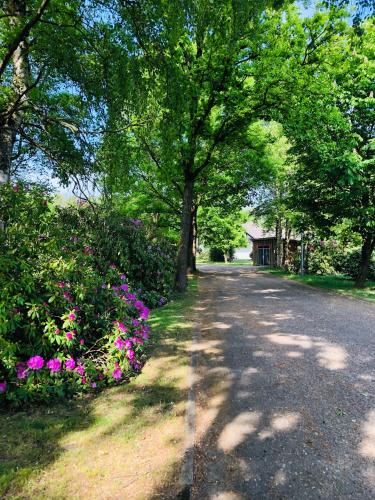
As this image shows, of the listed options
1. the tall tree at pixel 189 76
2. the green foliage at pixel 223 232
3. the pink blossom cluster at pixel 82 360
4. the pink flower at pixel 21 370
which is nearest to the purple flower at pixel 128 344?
the pink blossom cluster at pixel 82 360

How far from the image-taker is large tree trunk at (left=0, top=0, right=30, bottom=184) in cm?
565

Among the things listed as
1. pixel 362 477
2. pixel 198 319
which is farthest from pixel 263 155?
pixel 362 477

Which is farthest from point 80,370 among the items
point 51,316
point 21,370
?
point 51,316

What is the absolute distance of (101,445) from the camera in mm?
3230

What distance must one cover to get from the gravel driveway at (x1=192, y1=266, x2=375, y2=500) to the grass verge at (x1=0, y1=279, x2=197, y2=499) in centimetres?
35

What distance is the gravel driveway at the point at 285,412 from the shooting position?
2789 millimetres

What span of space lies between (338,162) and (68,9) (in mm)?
10510

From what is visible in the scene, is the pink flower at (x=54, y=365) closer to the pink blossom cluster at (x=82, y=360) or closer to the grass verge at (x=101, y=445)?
the pink blossom cluster at (x=82, y=360)

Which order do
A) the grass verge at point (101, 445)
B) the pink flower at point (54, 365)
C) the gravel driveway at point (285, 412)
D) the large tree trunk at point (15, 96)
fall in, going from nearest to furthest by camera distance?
the grass verge at point (101, 445), the gravel driveway at point (285, 412), the pink flower at point (54, 365), the large tree trunk at point (15, 96)

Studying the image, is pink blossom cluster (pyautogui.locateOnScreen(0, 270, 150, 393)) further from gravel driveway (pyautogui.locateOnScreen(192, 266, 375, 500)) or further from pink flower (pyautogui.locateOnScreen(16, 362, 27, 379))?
gravel driveway (pyautogui.locateOnScreen(192, 266, 375, 500))

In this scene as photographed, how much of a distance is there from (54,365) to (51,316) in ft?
2.22

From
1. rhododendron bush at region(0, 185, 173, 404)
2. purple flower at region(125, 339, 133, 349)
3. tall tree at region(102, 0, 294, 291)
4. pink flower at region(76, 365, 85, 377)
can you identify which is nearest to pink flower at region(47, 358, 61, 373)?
rhododendron bush at region(0, 185, 173, 404)

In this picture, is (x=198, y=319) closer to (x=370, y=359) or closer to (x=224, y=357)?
(x=224, y=357)

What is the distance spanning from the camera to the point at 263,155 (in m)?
16.4
